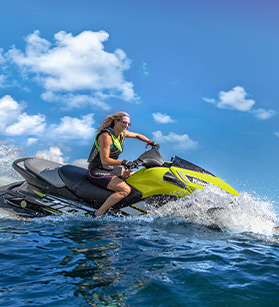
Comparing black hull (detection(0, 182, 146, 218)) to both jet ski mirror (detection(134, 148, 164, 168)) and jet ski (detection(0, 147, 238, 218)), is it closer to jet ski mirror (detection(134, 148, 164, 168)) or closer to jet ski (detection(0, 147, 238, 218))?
jet ski (detection(0, 147, 238, 218))

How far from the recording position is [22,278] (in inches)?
108

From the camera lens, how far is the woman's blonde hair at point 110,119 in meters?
5.15

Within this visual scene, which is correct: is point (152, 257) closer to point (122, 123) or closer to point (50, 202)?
point (122, 123)

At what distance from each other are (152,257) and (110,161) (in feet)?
6.49

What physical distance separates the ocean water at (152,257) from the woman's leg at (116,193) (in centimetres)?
20

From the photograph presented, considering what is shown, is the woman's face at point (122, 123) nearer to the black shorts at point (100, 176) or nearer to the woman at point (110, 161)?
the woman at point (110, 161)

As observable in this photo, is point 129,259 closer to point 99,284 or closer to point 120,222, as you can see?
point 99,284

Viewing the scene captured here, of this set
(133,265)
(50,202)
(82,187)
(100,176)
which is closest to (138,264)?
(133,265)

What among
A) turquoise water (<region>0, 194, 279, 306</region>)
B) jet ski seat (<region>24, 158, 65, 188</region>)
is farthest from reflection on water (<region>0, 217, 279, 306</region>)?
jet ski seat (<region>24, 158, 65, 188</region>)

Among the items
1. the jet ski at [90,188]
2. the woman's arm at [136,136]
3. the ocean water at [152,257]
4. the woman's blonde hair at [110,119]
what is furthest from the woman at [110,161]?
the woman's arm at [136,136]

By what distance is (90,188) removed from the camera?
5.15 metres

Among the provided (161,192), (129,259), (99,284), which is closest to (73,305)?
(99,284)

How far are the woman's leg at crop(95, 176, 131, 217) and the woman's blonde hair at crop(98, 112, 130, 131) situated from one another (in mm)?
921

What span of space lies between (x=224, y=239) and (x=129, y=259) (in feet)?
5.17
